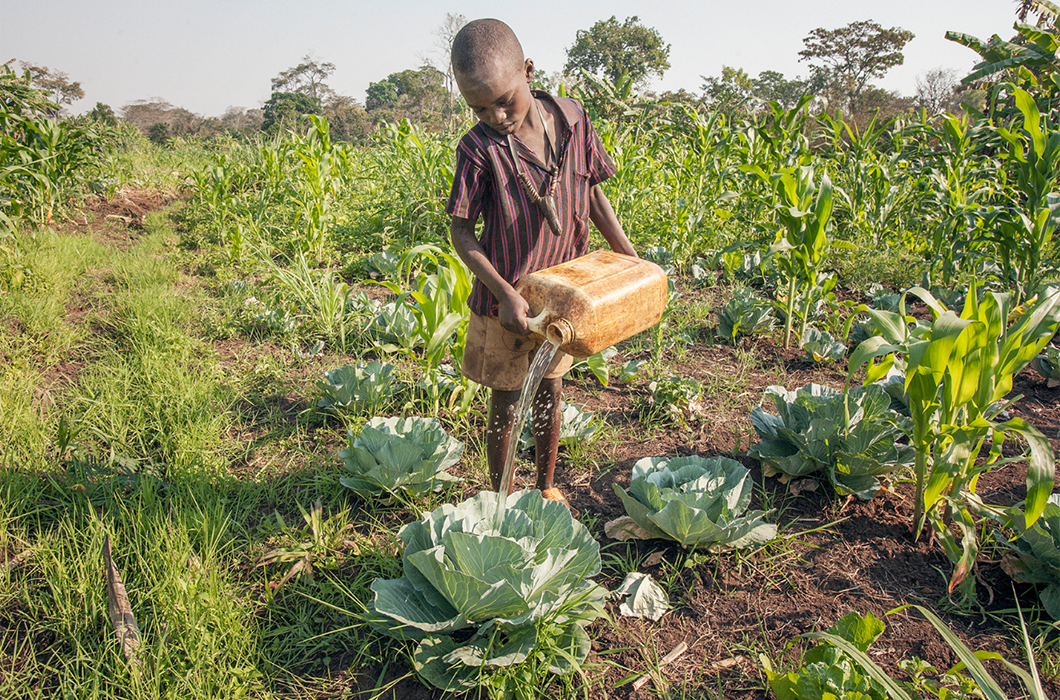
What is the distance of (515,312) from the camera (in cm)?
145

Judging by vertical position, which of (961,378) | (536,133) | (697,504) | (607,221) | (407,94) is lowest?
(697,504)

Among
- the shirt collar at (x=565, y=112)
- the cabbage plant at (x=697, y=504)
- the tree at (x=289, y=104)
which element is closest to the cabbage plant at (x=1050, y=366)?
the cabbage plant at (x=697, y=504)

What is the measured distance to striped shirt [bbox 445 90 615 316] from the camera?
5.03 ft

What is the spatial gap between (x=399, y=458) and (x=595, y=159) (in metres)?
1.06

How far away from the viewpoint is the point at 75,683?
1329 millimetres

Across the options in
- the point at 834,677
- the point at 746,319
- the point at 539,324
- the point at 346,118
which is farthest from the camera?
the point at 346,118

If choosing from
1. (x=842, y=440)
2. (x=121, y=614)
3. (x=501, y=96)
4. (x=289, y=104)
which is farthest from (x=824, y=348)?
(x=289, y=104)

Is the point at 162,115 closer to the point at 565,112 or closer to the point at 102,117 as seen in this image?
the point at 102,117

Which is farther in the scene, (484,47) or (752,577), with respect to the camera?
(752,577)

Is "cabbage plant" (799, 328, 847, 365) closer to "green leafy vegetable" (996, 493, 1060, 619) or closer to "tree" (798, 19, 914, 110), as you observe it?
"green leafy vegetable" (996, 493, 1060, 619)

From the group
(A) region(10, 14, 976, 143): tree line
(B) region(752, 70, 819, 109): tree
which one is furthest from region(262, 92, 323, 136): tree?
(B) region(752, 70, 819, 109): tree

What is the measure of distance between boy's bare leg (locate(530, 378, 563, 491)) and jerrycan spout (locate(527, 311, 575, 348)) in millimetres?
390

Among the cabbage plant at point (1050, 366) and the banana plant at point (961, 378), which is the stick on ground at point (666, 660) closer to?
the banana plant at point (961, 378)

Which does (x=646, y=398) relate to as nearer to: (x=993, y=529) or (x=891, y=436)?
(x=891, y=436)
